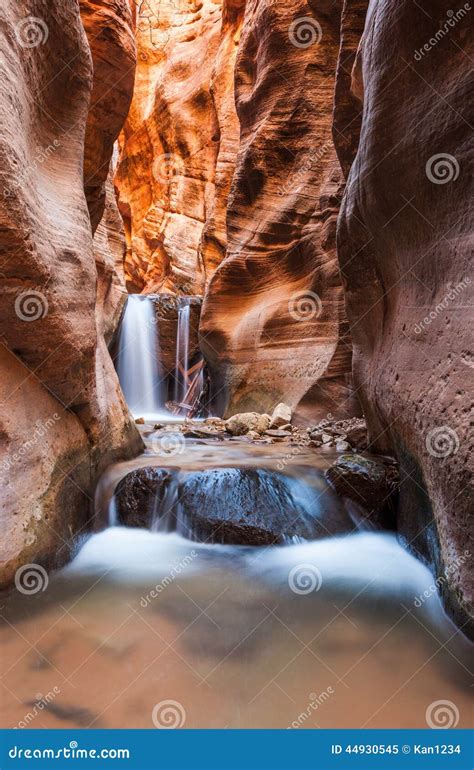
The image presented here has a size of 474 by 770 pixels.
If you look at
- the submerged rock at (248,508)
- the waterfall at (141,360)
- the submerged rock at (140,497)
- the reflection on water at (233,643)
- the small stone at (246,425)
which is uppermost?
the reflection on water at (233,643)

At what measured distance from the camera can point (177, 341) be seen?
15.5 meters

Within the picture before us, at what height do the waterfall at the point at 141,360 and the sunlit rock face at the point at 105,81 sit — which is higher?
the sunlit rock face at the point at 105,81

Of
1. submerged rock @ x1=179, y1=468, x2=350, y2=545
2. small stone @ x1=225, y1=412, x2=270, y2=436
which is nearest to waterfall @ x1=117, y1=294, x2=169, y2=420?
small stone @ x1=225, y1=412, x2=270, y2=436

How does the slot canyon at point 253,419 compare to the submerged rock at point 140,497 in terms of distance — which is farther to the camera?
the submerged rock at point 140,497

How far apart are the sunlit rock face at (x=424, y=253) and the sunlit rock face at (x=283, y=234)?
406cm

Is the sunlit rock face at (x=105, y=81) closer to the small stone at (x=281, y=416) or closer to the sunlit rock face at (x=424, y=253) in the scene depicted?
the sunlit rock face at (x=424, y=253)

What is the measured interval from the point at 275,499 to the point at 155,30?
33568 mm

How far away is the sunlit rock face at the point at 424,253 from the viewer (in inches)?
108

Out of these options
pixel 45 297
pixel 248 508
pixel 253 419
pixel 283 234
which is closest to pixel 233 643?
pixel 248 508

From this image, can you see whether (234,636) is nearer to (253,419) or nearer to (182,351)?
(253,419)

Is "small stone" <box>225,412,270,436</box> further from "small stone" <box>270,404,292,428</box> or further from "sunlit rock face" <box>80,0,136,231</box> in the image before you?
"sunlit rock face" <box>80,0,136,231</box>

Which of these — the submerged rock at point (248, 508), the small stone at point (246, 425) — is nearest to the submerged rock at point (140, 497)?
the submerged rock at point (248, 508)

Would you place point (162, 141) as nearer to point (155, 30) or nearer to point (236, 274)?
point (155, 30)

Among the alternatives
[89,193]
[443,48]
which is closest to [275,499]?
[443,48]
